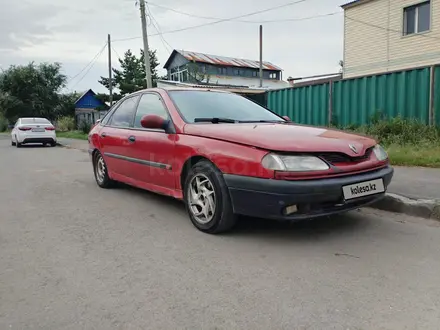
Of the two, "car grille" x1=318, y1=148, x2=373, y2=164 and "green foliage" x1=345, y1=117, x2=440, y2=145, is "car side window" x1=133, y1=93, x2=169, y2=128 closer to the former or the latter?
"car grille" x1=318, y1=148, x2=373, y2=164

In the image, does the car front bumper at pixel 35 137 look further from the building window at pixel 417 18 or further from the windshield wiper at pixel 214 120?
the building window at pixel 417 18

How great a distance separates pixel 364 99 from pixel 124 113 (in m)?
6.52

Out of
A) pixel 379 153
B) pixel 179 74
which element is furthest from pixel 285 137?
pixel 179 74

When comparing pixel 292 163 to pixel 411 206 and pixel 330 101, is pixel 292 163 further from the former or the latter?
pixel 330 101

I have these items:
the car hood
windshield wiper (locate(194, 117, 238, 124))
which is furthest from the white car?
the car hood

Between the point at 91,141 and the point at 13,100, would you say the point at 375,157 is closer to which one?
the point at 91,141

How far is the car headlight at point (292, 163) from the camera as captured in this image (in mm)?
3148

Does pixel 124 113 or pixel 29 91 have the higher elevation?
pixel 29 91

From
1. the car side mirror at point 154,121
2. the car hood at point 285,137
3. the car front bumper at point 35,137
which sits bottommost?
the car front bumper at point 35,137

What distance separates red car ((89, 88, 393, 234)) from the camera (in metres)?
3.18

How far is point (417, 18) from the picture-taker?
46.8 feet

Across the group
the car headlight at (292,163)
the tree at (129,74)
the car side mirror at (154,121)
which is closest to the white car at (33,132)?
the car side mirror at (154,121)

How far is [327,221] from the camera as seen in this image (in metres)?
4.05

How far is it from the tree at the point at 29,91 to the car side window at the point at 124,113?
110 ft
